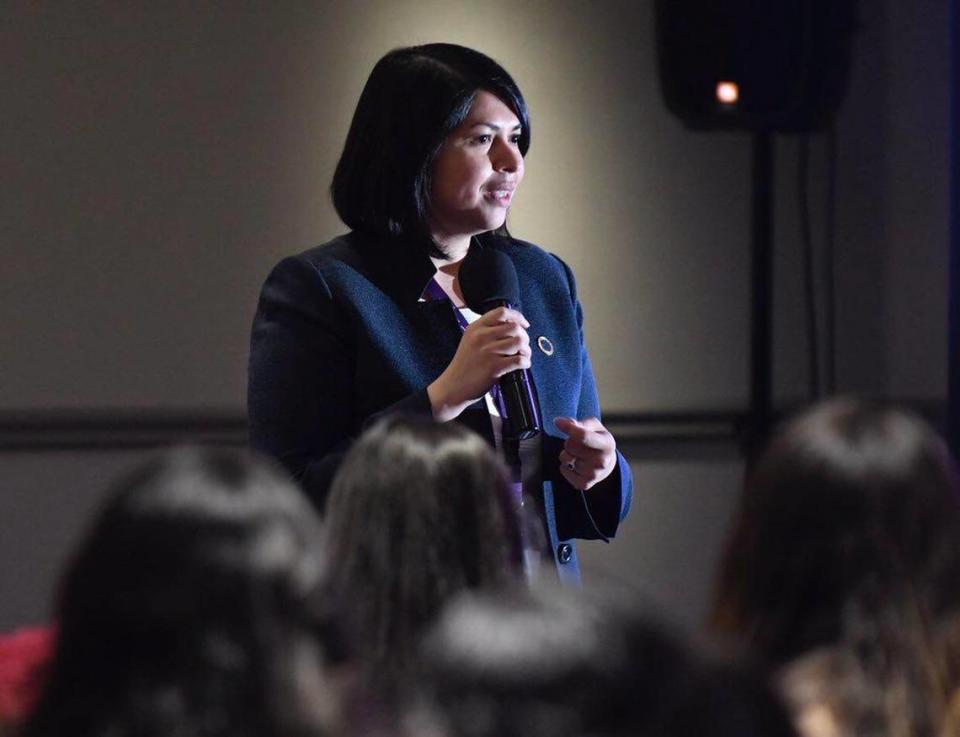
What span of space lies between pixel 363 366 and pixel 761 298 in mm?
2118

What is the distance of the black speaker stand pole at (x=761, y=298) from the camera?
12.8 ft

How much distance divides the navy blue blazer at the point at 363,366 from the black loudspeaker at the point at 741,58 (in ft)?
6.02

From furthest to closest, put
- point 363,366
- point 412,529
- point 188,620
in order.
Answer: point 363,366
point 412,529
point 188,620

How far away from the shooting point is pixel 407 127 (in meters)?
2.05

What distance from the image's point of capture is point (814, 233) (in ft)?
12.9

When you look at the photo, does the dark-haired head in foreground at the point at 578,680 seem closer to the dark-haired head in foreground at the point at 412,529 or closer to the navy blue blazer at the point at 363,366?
the dark-haired head in foreground at the point at 412,529

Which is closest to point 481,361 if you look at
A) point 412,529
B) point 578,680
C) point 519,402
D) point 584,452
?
point 519,402

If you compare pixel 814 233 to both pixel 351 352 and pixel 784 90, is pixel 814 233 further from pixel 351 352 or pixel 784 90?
pixel 351 352

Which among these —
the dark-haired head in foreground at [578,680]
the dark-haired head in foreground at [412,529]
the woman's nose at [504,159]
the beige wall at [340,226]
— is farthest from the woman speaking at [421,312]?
the beige wall at [340,226]

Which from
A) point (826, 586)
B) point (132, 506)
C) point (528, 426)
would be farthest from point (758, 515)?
point (528, 426)

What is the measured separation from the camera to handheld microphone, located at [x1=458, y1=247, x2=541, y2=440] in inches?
73.8

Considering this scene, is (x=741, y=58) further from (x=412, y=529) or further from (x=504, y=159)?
(x=412, y=529)

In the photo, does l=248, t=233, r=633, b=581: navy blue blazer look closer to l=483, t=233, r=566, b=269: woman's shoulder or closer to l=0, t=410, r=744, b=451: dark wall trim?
l=483, t=233, r=566, b=269: woman's shoulder

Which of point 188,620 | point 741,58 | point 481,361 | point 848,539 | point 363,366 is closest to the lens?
point 188,620
